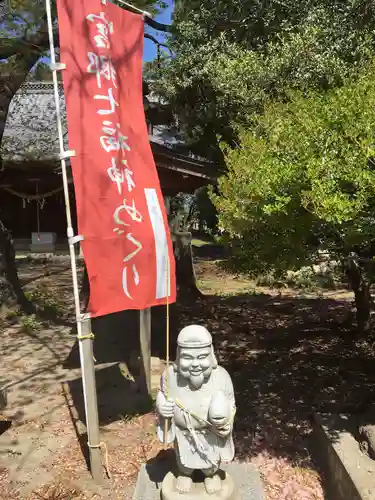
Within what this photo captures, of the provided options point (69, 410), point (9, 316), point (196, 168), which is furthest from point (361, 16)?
point (9, 316)

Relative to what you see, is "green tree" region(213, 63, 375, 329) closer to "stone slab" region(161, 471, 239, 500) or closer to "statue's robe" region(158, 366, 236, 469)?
"statue's robe" region(158, 366, 236, 469)

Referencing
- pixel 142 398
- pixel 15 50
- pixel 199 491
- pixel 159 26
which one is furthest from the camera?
pixel 159 26

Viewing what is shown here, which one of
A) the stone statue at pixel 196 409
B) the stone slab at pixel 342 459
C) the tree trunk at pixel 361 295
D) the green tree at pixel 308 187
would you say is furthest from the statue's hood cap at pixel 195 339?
the tree trunk at pixel 361 295

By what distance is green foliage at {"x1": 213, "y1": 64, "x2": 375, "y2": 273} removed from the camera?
3.32 meters

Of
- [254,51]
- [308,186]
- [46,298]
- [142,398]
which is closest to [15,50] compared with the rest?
[254,51]

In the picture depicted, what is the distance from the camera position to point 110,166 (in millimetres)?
4414

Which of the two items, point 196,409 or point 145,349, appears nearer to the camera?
point 196,409

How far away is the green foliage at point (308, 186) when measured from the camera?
131 inches

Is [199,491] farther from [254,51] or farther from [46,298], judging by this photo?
[46,298]

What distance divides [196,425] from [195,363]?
55cm

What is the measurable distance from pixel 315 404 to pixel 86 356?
140 inches

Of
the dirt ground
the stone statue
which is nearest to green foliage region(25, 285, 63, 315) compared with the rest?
the dirt ground

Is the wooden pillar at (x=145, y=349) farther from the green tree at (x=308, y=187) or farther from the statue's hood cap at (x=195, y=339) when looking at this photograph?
the statue's hood cap at (x=195, y=339)

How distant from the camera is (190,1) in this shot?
1081 centimetres
